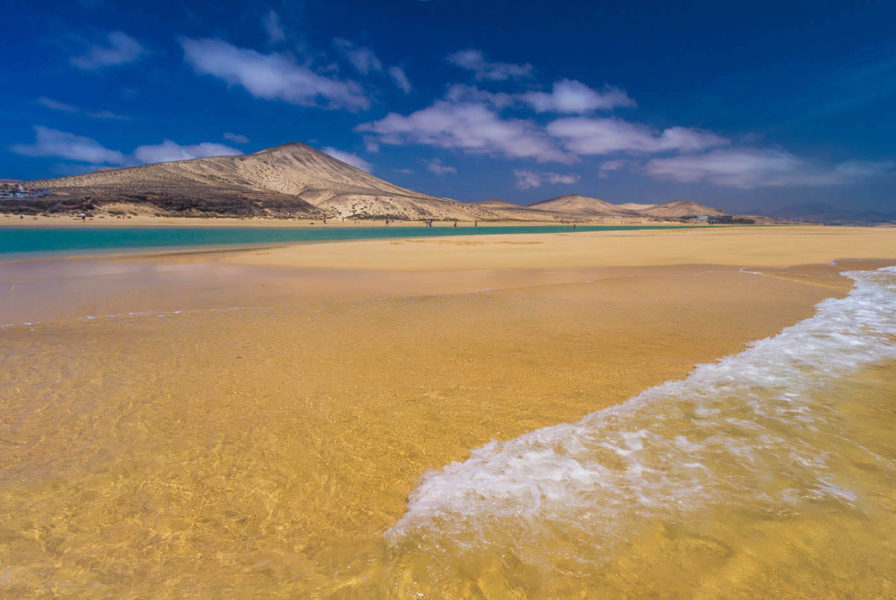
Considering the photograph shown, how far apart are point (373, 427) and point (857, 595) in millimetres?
3333

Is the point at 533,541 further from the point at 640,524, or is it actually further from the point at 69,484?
the point at 69,484

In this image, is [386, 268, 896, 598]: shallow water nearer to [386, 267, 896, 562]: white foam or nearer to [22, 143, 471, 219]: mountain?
[386, 267, 896, 562]: white foam

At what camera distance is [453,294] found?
10484mm

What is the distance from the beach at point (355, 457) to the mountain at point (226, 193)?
313 ft

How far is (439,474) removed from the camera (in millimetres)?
3242

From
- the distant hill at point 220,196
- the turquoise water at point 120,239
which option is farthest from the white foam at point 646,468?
the distant hill at point 220,196

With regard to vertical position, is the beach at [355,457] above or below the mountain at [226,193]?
below

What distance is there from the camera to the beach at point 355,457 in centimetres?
229

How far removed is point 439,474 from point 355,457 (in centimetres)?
74

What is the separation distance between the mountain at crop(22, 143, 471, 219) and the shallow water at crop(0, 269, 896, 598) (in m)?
97.5

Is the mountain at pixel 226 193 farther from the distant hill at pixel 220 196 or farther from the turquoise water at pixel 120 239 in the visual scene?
the turquoise water at pixel 120 239

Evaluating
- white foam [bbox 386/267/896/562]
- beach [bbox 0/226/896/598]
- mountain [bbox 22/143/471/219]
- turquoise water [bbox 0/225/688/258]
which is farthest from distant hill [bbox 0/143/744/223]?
white foam [bbox 386/267/896/562]

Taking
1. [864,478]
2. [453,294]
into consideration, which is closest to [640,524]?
[864,478]

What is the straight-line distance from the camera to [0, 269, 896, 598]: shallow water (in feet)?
7.54
